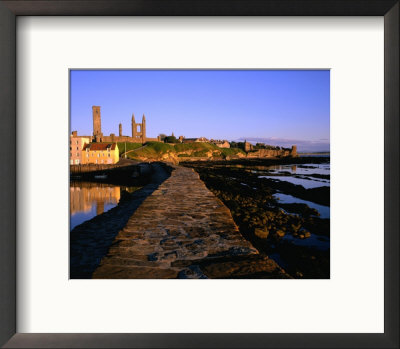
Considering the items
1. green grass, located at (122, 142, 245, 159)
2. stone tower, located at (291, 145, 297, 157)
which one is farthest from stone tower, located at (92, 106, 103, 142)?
stone tower, located at (291, 145, 297, 157)

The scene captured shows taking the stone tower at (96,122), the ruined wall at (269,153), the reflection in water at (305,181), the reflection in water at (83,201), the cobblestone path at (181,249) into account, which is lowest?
the cobblestone path at (181,249)

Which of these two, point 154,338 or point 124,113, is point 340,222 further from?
point 124,113

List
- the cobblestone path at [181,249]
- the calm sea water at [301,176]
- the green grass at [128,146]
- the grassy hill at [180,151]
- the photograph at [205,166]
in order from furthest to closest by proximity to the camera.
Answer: the green grass at [128,146] → the grassy hill at [180,151] → the calm sea water at [301,176] → the photograph at [205,166] → the cobblestone path at [181,249]

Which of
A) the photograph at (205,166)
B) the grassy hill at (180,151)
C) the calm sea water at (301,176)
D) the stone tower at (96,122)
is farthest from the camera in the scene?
the grassy hill at (180,151)

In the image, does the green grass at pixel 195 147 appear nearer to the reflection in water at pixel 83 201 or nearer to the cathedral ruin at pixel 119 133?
the cathedral ruin at pixel 119 133

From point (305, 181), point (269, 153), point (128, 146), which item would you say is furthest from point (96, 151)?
point (305, 181)

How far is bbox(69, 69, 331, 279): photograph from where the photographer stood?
331 centimetres

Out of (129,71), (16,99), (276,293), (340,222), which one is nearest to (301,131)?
(340,222)

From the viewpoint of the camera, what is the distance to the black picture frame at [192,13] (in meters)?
2.84

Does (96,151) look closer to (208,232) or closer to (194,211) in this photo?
(194,211)

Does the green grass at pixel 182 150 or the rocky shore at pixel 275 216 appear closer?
the rocky shore at pixel 275 216

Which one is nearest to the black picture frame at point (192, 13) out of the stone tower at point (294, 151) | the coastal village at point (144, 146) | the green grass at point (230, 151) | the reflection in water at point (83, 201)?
the reflection in water at point (83, 201)

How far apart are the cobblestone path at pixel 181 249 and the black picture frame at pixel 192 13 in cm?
64

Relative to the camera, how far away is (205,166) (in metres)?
4.51
